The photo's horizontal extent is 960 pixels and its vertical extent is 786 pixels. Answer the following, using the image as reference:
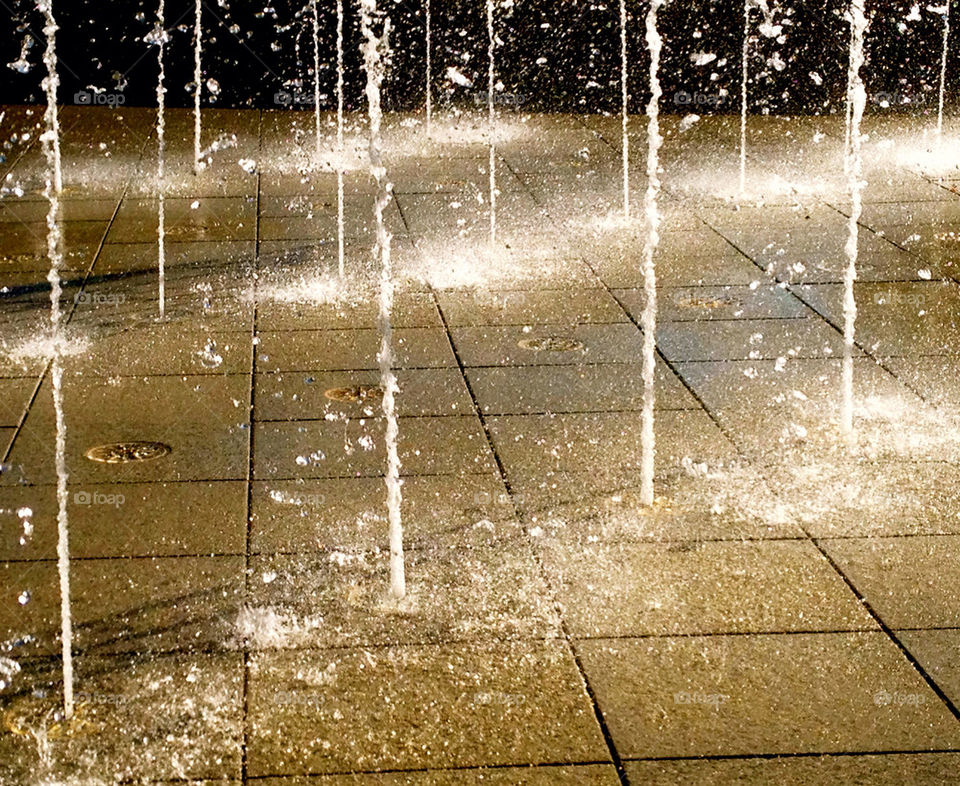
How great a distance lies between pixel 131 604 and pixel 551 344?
11.7ft

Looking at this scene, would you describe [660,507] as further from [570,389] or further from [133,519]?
[133,519]

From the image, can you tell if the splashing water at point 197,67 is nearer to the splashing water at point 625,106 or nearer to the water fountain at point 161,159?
the water fountain at point 161,159

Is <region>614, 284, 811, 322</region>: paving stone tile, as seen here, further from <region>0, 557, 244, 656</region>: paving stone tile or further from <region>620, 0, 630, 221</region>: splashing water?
<region>0, 557, 244, 656</region>: paving stone tile

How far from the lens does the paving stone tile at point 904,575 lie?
539 cm

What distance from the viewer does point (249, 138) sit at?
15156mm

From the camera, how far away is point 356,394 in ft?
25.4

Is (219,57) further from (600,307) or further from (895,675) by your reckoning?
(895,675)

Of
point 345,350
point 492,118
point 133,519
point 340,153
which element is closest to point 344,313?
point 345,350

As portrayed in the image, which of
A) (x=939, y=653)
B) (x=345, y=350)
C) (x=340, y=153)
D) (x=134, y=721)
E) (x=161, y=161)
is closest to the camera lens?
(x=134, y=721)

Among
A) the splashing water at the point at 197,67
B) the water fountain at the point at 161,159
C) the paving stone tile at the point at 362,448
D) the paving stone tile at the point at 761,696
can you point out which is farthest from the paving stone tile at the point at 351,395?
the splashing water at the point at 197,67

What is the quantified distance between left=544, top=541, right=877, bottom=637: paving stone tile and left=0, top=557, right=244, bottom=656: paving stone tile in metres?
1.17

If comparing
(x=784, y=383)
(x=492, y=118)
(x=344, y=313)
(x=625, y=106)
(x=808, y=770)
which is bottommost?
(x=808, y=770)

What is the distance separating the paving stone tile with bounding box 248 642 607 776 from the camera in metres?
4.53

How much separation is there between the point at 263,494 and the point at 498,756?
2.26m
